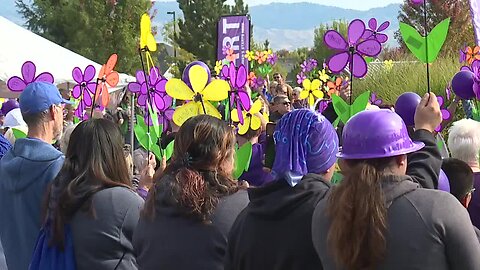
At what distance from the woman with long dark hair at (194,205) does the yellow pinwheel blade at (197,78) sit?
4.14 feet

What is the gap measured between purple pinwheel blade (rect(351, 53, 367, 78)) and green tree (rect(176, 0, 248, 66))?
30.2 m

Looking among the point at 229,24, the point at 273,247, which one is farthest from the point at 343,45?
the point at 229,24

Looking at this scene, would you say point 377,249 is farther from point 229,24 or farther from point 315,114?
point 229,24

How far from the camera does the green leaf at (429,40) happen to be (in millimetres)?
3318

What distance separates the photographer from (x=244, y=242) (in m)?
2.43

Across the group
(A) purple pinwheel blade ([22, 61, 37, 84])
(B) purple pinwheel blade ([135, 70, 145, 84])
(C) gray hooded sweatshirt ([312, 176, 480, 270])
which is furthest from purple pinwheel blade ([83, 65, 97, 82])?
(C) gray hooded sweatshirt ([312, 176, 480, 270])

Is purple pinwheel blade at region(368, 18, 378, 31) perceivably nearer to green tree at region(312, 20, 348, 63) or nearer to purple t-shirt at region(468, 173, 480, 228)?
purple t-shirt at region(468, 173, 480, 228)

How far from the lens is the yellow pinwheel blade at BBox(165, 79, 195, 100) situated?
13.1 feet

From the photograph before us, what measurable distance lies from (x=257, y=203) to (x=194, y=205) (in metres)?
0.28

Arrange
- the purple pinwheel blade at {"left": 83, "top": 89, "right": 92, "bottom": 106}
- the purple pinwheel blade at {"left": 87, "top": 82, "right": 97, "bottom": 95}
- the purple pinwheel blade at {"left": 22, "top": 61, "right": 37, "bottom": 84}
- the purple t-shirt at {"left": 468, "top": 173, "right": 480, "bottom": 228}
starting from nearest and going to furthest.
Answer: the purple t-shirt at {"left": 468, "top": 173, "right": 480, "bottom": 228}, the purple pinwheel blade at {"left": 22, "top": 61, "right": 37, "bottom": 84}, the purple pinwheel blade at {"left": 83, "top": 89, "right": 92, "bottom": 106}, the purple pinwheel blade at {"left": 87, "top": 82, "right": 97, "bottom": 95}

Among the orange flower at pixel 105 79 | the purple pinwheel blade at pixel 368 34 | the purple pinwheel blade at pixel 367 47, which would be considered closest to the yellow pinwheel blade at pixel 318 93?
the purple pinwheel blade at pixel 368 34

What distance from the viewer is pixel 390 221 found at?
203 centimetres

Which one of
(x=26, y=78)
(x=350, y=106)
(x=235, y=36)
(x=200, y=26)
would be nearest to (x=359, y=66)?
(x=350, y=106)

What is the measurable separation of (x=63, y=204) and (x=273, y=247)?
914 millimetres
